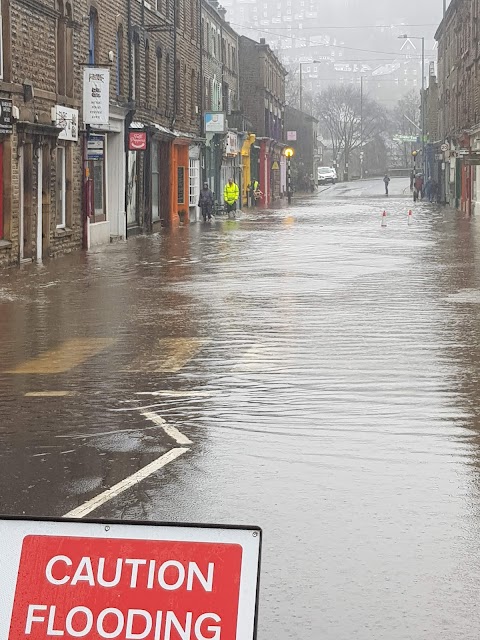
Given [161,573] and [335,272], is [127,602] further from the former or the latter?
[335,272]

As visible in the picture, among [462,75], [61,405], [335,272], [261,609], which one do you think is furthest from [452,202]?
[261,609]

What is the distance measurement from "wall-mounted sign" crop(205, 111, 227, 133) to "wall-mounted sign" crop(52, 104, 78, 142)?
26.0m

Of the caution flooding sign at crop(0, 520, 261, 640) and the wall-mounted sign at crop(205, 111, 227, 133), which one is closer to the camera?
the caution flooding sign at crop(0, 520, 261, 640)

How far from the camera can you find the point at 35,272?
995 inches

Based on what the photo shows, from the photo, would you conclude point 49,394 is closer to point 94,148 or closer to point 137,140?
point 94,148

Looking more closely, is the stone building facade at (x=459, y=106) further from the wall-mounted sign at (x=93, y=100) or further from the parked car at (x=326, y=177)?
the parked car at (x=326, y=177)

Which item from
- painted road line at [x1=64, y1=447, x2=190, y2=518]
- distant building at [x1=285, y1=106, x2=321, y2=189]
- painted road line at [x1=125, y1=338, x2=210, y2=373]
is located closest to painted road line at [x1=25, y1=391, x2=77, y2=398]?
painted road line at [x1=125, y1=338, x2=210, y2=373]

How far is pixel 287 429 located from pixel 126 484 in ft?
6.08

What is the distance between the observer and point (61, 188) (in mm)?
31641

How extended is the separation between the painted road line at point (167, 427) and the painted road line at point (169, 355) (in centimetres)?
226

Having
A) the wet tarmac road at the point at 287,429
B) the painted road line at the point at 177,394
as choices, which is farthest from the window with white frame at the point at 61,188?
the painted road line at the point at 177,394

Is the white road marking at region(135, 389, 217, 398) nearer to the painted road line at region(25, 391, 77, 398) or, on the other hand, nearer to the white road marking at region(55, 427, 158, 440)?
the painted road line at region(25, 391, 77, 398)

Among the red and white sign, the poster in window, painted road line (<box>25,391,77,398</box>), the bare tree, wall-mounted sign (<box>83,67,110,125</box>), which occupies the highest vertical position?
the bare tree

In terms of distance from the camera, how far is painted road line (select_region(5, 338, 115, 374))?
40.8 ft
